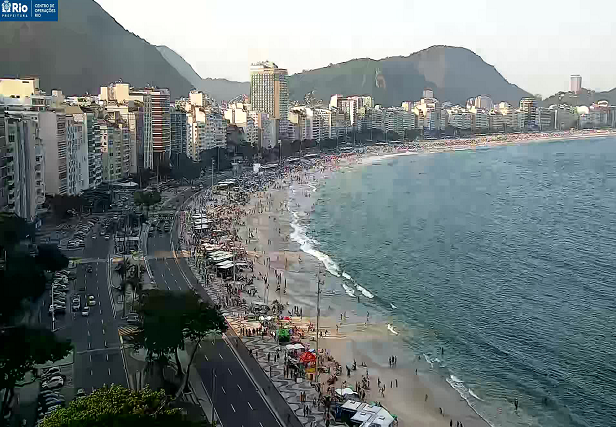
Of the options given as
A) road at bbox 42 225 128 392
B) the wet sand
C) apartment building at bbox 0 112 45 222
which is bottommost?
the wet sand

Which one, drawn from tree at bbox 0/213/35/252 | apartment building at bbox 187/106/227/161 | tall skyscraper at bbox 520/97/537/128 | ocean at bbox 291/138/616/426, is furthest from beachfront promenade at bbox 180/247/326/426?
tall skyscraper at bbox 520/97/537/128

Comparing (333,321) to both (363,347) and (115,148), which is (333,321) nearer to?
(363,347)

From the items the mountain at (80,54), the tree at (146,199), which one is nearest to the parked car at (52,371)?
the tree at (146,199)

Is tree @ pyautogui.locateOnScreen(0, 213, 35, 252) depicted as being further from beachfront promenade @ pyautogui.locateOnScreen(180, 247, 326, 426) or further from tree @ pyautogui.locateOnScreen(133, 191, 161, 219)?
tree @ pyautogui.locateOnScreen(133, 191, 161, 219)

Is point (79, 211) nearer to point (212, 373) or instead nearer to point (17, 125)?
point (17, 125)

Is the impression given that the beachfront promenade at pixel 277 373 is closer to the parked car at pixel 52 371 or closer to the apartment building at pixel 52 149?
the parked car at pixel 52 371

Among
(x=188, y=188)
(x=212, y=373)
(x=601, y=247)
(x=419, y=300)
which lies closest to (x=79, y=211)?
(x=188, y=188)

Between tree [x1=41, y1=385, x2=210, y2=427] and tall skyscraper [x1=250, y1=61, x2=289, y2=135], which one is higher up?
tall skyscraper [x1=250, y1=61, x2=289, y2=135]
